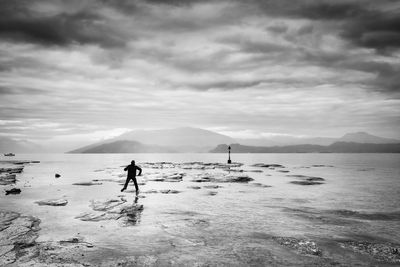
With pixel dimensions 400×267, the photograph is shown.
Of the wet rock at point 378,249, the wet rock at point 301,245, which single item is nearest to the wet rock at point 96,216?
the wet rock at point 301,245

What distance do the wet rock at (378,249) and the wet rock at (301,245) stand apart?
5.14ft

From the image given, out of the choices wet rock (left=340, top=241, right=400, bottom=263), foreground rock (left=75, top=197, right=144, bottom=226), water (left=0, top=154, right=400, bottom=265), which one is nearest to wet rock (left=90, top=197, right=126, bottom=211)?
foreground rock (left=75, top=197, right=144, bottom=226)

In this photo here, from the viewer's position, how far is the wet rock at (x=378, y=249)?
1175cm

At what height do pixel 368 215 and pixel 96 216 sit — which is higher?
pixel 96 216

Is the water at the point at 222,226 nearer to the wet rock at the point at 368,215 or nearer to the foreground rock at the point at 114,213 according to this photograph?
the wet rock at the point at 368,215

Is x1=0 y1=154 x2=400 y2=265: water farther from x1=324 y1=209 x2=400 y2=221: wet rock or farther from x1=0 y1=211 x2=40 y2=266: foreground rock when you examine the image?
x1=0 y1=211 x2=40 y2=266: foreground rock

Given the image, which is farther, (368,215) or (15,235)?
(368,215)

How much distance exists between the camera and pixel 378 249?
1288cm

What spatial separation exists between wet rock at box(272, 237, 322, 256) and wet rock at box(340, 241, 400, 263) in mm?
1566

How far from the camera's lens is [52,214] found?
19.3 m

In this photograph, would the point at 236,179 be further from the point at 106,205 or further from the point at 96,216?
the point at 96,216

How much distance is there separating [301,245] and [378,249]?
3422 mm

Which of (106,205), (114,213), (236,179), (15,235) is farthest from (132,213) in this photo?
(236,179)

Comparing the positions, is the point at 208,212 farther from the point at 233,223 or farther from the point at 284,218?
the point at 284,218
